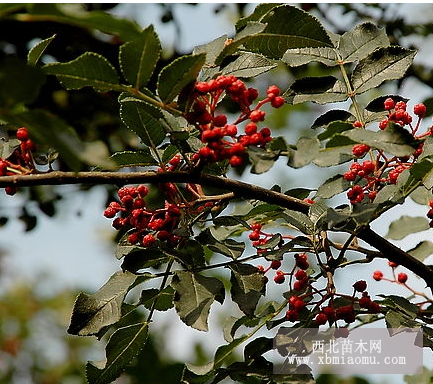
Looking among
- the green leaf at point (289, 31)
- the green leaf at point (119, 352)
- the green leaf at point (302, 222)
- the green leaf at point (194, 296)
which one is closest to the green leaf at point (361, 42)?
the green leaf at point (289, 31)

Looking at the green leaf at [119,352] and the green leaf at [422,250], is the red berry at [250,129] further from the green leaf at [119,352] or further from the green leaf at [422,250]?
the green leaf at [422,250]

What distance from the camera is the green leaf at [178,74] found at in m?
1.05

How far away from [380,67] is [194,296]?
591 millimetres

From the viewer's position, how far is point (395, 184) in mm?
1255

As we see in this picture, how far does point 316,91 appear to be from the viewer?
1.41 m

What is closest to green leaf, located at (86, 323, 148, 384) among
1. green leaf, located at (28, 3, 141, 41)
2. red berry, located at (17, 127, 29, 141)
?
red berry, located at (17, 127, 29, 141)

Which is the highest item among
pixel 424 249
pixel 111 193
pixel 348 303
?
pixel 111 193

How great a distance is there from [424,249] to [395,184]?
0.51m

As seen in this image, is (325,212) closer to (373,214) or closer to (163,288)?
(373,214)

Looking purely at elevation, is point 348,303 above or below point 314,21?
below

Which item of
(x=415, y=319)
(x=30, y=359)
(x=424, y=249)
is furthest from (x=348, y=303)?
(x=30, y=359)

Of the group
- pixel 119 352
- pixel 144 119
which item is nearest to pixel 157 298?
pixel 119 352

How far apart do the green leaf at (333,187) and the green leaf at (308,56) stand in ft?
0.90

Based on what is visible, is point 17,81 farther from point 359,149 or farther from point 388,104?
point 388,104
